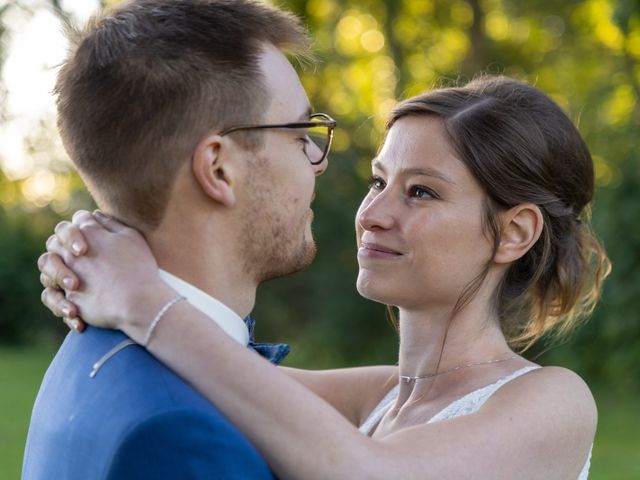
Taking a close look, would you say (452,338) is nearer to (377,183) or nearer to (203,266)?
(377,183)

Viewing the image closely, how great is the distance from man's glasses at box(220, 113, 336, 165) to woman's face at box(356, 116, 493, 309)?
1.71 ft

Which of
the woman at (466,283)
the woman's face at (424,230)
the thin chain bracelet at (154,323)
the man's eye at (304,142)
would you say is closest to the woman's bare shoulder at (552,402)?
the woman at (466,283)

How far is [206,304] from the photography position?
2.35 meters

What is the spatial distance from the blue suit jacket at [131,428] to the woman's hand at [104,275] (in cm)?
7

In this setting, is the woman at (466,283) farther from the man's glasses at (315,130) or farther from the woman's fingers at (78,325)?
the man's glasses at (315,130)

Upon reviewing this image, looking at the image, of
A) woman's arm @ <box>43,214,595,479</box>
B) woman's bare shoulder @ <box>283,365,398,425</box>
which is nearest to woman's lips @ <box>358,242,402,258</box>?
woman's bare shoulder @ <box>283,365,398,425</box>

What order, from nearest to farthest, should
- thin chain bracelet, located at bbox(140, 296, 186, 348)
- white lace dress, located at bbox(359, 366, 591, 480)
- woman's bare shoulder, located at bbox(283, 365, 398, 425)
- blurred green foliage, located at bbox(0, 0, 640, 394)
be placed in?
thin chain bracelet, located at bbox(140, 296, 186, 348) → white lace dress, located at bbox(359, 366, 591, 480) → woman's bare shoulder, located at bbox(283, 365, 398, 425) → blurred green foliage, located at bbox(0, 0, 640, 394)

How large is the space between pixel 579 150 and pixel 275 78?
1.36 meters

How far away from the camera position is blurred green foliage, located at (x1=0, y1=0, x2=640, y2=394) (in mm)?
11234

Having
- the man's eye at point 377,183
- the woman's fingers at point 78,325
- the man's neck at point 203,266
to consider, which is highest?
the man's neck at point 203,266

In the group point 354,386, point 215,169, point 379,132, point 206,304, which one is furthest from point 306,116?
point 379,132

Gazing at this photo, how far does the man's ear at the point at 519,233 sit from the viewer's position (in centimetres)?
317

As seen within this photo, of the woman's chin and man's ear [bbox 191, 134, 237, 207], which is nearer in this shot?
man's ear [bbox 191, 134, 237, 207]

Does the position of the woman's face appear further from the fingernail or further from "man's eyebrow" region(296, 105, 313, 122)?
the fingernail
